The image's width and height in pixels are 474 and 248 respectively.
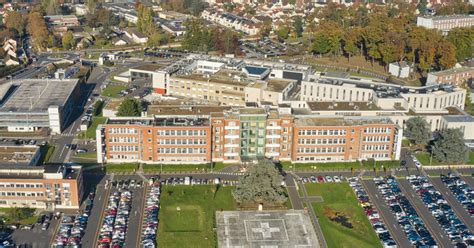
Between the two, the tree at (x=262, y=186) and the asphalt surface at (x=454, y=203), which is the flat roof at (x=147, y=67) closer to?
the tree at (x=262, y=186)

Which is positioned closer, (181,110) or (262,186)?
(262,186)

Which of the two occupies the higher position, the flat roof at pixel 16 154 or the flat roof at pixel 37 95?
the flat roof at pixel 37 95

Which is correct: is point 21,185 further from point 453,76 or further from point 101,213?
point 453,76

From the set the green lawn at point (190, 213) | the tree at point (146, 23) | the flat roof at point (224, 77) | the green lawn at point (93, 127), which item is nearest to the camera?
the green lawn at point (190, 213)

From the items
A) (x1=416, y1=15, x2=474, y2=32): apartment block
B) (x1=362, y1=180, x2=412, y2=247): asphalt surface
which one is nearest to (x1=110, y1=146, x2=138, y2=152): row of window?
(x1=362, y1=180, x2=412, y2=247): asphalt surface

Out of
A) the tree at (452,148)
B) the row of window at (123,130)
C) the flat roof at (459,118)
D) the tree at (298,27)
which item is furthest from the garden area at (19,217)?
the tree at (298,27)

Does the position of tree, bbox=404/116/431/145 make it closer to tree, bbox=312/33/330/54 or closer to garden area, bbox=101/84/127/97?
tree, bbox=312/33/330/54

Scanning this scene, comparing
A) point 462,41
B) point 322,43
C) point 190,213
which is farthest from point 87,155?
point 462,41

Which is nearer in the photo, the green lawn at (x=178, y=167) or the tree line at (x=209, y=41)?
the green lawn at (x=178, y=167)

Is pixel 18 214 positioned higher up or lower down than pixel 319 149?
lower down
